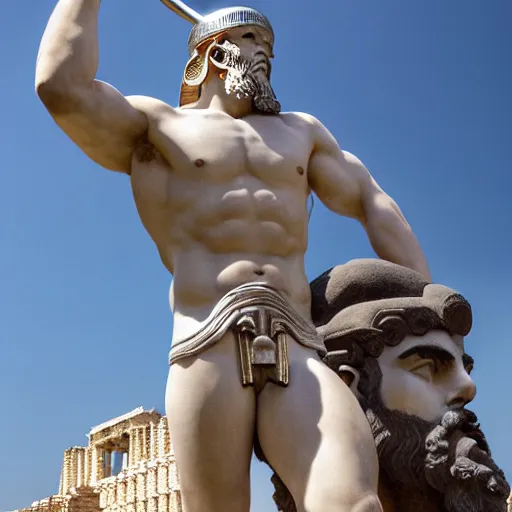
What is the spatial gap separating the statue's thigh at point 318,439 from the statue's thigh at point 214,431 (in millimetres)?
96

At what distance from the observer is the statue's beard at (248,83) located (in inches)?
197

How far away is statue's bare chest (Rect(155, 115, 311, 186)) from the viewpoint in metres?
4.69

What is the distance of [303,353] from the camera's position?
14.7ft

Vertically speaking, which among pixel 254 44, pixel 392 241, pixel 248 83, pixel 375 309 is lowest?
pixel 375 309

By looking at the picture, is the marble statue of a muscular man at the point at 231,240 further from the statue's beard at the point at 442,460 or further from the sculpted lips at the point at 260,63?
the statue's beard at the point at 442,460

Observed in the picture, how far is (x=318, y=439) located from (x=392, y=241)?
4.69 feet

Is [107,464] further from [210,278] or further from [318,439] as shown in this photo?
[318,439]

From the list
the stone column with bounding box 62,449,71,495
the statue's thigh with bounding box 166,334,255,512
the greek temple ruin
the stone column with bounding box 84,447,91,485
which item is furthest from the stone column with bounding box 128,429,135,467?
the statue's thigh with bounding box 166,334,255,512

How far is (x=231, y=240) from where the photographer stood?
4.56 m

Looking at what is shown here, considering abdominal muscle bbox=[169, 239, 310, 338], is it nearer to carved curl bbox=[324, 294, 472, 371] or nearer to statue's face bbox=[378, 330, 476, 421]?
carved curl bbox=[324, 294, 472, 371]

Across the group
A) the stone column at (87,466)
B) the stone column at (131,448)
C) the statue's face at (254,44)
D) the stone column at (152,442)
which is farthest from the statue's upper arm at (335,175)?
the stone column at (87,466)

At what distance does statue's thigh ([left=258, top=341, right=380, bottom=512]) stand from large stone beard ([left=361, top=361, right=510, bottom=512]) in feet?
0.99

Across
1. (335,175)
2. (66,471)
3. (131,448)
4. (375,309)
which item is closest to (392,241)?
(335,175)

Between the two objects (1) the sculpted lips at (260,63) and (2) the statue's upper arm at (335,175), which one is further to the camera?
(2) the statue's upper arm at (335,175)
